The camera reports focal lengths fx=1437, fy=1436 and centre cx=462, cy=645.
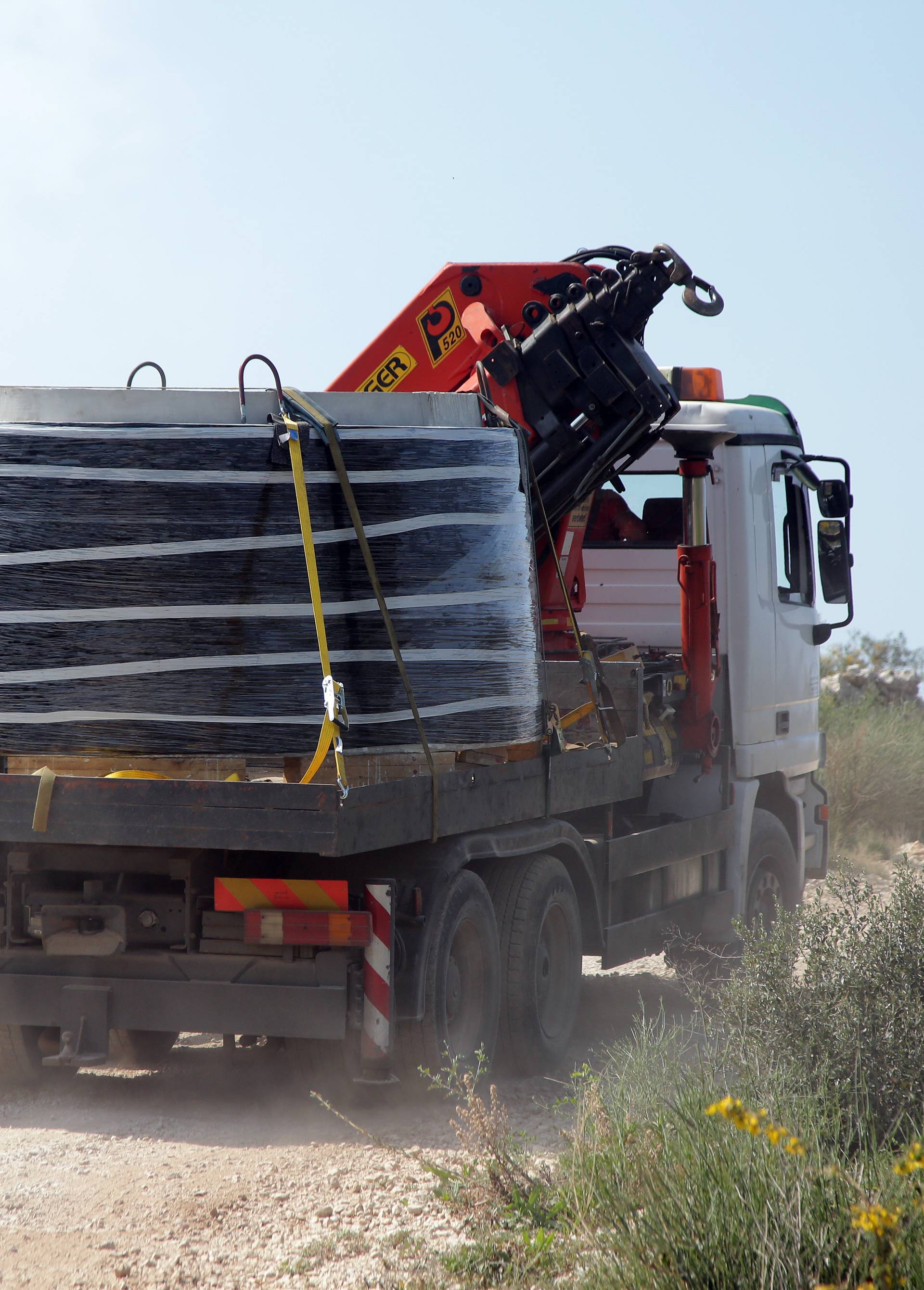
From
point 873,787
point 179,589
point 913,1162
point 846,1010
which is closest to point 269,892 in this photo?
point 179,589

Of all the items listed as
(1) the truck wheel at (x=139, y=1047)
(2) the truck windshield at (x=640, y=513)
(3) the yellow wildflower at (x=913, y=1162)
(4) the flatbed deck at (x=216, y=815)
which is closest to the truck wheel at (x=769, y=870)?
(2) the truck windshield at (x=640, y=513)

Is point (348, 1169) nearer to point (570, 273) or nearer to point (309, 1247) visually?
point (309, 1247)

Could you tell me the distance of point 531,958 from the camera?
5934mm

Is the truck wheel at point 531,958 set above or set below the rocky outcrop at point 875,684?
below

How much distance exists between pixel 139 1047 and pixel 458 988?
4.38 feet

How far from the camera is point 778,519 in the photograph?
8453 millimetres

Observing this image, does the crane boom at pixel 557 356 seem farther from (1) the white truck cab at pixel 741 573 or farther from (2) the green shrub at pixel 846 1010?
(2) the green shrub at pixel 846 1010

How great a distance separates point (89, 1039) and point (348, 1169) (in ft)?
3.60

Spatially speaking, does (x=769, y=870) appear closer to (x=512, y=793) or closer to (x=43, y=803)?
(x=512, y=793)

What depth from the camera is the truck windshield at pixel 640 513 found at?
812cm

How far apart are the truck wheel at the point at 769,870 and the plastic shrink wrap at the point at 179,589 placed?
396 cm

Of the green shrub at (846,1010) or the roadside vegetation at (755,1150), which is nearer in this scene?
the roadside vegetation at (755,1150)

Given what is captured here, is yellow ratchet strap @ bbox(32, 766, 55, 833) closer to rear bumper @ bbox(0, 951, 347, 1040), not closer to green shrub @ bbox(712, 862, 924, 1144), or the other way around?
rear bumper @ bbox(0, 951, 347, 1040)

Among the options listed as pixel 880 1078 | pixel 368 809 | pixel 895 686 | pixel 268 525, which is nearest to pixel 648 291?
pixel 268 525
